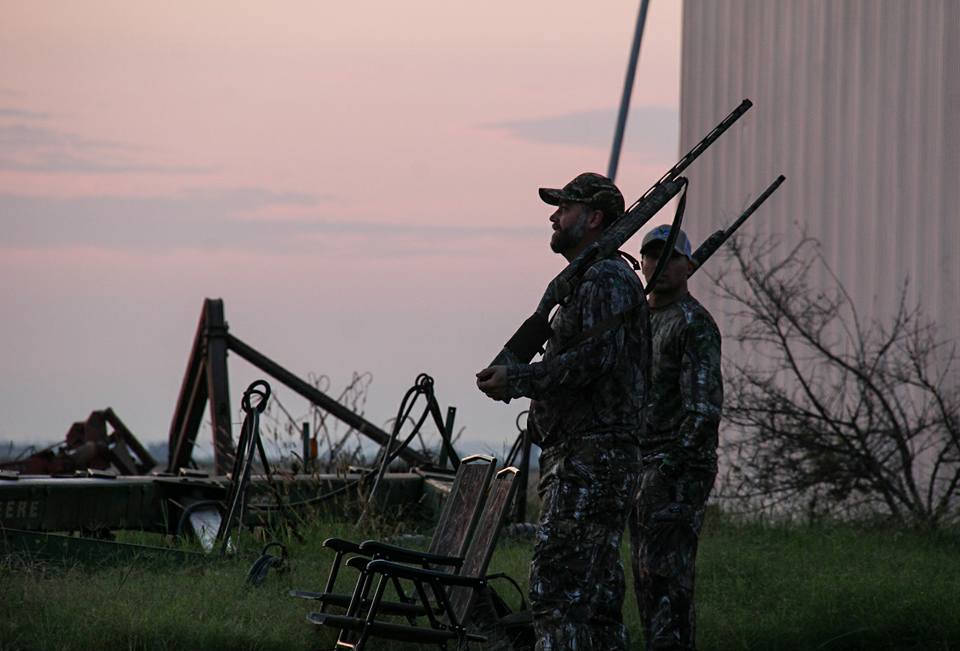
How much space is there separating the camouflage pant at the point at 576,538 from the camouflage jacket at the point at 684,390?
1.05 meters

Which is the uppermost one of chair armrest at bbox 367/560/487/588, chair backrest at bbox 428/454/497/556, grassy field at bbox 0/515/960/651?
chair backrest at bbox 428/454/497/556

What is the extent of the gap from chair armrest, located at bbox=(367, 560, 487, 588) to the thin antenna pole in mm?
8957

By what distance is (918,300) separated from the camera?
1410 centimetres

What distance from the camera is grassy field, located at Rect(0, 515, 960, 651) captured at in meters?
7.37

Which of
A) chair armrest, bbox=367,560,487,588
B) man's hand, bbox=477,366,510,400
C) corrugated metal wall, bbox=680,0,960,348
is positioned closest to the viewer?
man's hand, bbox=477,366,510,400

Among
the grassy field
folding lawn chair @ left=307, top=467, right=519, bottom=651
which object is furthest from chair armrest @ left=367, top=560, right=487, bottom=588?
the grassy field

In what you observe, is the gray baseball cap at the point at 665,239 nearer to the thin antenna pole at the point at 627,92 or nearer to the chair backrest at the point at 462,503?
the chair backrest at the point at 462,503

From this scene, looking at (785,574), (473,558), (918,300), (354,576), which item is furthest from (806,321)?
(473,558)

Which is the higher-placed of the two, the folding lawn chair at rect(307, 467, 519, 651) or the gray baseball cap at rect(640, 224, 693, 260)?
the gray baseball cap at rect(640, 224, 693, 260)

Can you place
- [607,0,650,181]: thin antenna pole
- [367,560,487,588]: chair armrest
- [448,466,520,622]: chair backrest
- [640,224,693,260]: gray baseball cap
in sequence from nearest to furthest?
[367,560,487,588]: chair armrest, [640,224,693,260]: gray baseball cap, [448,466,520,622]: chair backrest, [607,0,650,181]: thin antenna pole

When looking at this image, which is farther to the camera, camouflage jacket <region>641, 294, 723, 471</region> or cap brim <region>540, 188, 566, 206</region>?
camouflage jacket <region>641, 294, 723, 471</region>

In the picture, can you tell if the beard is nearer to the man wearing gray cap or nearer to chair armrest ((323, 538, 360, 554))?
the man wearing gray cap

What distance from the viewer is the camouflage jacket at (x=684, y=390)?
657cm

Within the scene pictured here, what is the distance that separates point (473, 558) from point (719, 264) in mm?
9858
